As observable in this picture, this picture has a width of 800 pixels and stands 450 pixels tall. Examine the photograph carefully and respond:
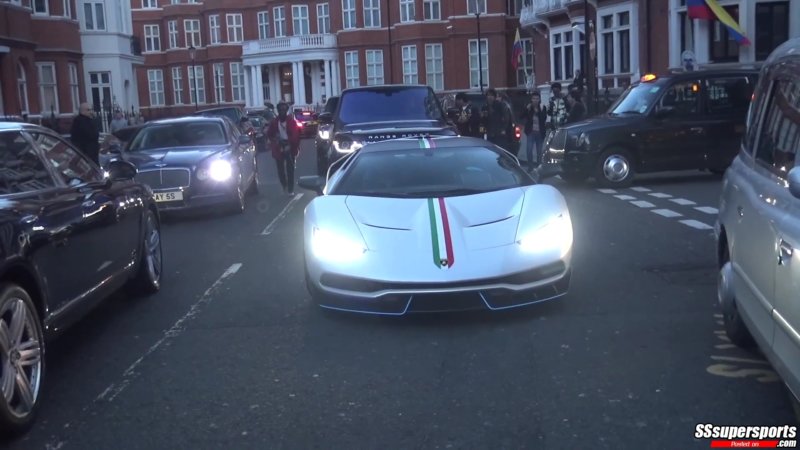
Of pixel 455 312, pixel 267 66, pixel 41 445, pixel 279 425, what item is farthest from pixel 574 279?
pixel 267 66

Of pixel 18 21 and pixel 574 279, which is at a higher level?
pixel 18 21

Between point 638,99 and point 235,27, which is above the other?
point 235,27

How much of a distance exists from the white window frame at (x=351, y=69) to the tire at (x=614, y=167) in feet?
170

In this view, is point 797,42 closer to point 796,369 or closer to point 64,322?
point 796,369

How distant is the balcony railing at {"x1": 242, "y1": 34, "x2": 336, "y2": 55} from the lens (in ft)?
228

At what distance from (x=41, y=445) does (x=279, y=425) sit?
1.22 metres

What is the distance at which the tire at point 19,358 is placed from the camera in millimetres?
5098

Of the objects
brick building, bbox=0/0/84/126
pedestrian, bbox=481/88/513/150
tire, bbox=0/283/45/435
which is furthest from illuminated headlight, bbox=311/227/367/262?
brick building, bbox=0/0/84/126

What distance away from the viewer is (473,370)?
20.2ft

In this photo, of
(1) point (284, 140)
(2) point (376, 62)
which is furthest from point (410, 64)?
(1) point (284, 140)

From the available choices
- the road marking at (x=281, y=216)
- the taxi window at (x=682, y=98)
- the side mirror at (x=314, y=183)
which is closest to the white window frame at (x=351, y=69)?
the road marking at (x=281, y=216)

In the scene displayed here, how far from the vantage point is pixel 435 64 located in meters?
64.7

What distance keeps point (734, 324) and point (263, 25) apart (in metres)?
71.4

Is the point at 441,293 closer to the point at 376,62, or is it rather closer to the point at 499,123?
the point at 499,123
